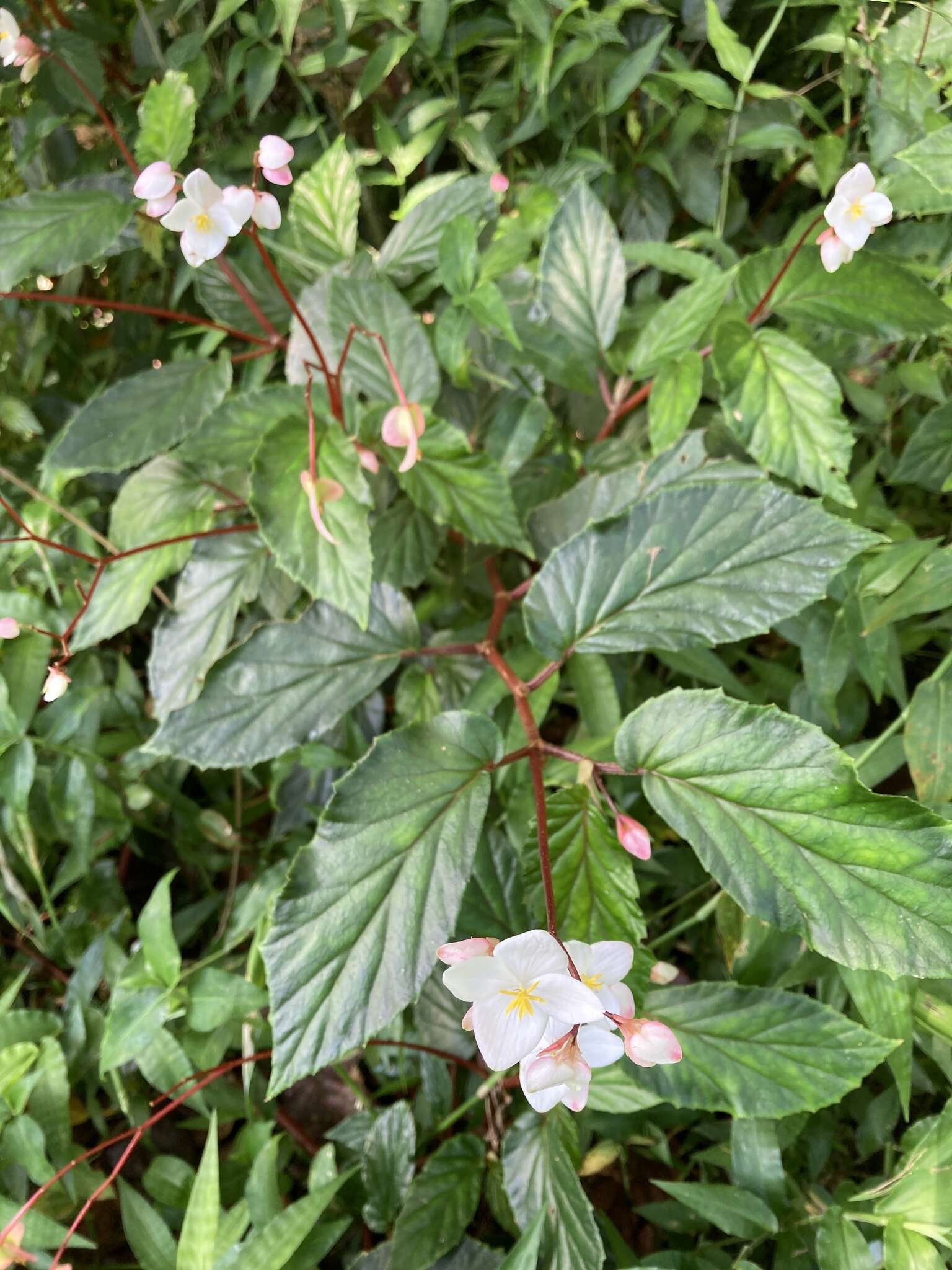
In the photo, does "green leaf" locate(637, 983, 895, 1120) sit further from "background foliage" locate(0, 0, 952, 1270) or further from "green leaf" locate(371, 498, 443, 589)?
"green leaf" locate(371, 498, 443, 589)

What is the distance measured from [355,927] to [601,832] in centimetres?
18

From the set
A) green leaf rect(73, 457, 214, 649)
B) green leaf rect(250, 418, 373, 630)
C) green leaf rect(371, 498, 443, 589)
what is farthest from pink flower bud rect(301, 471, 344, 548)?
green leaf rect(73, 457, 214, 649)

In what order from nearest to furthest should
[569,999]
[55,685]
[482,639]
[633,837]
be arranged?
[569,999] < [633,837] < [55,685] < [482,639]

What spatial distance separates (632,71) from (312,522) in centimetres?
65

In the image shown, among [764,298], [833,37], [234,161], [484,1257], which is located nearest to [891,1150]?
[484,1257]

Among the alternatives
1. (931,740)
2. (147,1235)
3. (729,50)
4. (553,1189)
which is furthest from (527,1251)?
(729,50)

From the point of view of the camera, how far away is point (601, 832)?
57 cm

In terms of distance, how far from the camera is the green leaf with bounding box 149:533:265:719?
0.79 meters

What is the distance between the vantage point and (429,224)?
894 mm

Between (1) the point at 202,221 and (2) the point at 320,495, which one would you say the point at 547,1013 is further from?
(1) the point at 202,221

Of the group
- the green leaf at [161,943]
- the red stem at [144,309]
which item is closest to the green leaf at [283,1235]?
the green leaf at [161,943]

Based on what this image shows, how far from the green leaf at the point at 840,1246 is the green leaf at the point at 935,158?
30.1 inches

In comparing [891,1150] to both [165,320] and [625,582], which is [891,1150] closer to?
[625,582]

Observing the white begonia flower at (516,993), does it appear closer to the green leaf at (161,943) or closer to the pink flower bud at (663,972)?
the pink flower bud at (663,972)
